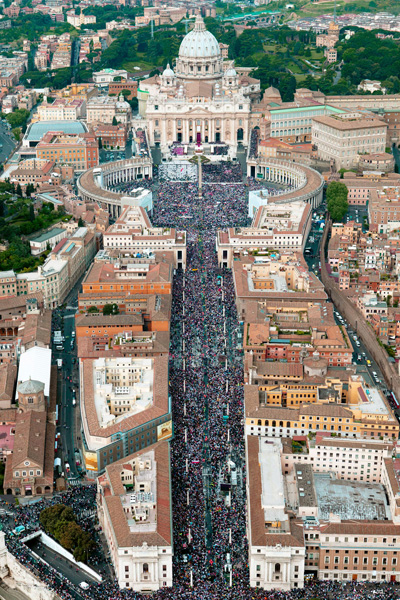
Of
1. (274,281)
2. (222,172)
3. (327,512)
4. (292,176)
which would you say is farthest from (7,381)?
(222,172)

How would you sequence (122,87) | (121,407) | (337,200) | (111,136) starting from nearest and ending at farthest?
(121,407) → (337,200) → (111,136) → (122,87)

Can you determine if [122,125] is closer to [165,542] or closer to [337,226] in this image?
[337,226]

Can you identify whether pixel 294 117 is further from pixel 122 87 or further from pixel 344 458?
pixel 344 458

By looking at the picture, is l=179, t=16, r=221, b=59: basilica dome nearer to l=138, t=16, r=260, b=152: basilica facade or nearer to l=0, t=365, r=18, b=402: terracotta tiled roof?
A: l=138, t=16, r=260, b=152: basilica facade

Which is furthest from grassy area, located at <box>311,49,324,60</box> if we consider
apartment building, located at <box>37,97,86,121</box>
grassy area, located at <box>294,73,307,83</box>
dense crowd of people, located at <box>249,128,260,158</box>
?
apartment building, located at <box>37,97,86,121</box>

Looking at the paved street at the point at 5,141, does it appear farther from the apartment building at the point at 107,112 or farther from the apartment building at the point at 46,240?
the apartment building at the point at 46,240

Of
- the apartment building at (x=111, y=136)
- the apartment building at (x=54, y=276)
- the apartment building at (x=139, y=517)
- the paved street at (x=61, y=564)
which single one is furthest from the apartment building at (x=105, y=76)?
the paved street at (x=61, y=564)

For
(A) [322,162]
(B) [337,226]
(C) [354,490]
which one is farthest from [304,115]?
(C) [354,490]
